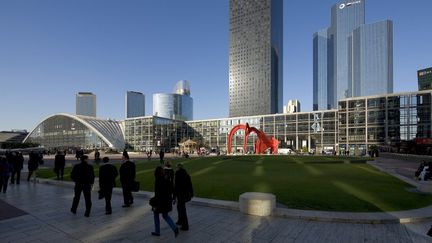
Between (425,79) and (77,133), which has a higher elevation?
(425,79)

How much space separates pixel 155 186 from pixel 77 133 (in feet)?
457

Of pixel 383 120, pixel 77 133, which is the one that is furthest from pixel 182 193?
pixel 77 133

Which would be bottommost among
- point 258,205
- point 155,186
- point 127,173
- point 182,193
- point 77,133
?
point 77,133

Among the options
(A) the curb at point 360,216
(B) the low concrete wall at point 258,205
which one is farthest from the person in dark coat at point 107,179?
(A) the curb at point 360,216

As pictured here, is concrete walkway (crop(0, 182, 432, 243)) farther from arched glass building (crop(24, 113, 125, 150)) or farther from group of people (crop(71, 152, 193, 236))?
arched glass building (crop(24, 113, 125, 150))

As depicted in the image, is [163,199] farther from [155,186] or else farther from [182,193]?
[182,193]

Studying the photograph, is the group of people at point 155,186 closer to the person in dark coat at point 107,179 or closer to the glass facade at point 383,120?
the person in dark coat at point 107,179

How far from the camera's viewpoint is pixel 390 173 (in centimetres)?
2070

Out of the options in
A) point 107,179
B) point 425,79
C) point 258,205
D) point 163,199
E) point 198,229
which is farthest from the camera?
point 425,79

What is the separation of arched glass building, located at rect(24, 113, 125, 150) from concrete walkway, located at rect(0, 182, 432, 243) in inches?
4647

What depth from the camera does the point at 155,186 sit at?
7086 mm

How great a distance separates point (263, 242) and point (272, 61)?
194 meters

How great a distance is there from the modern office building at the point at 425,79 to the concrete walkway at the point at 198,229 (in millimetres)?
126138

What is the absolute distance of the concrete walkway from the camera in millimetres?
7150
